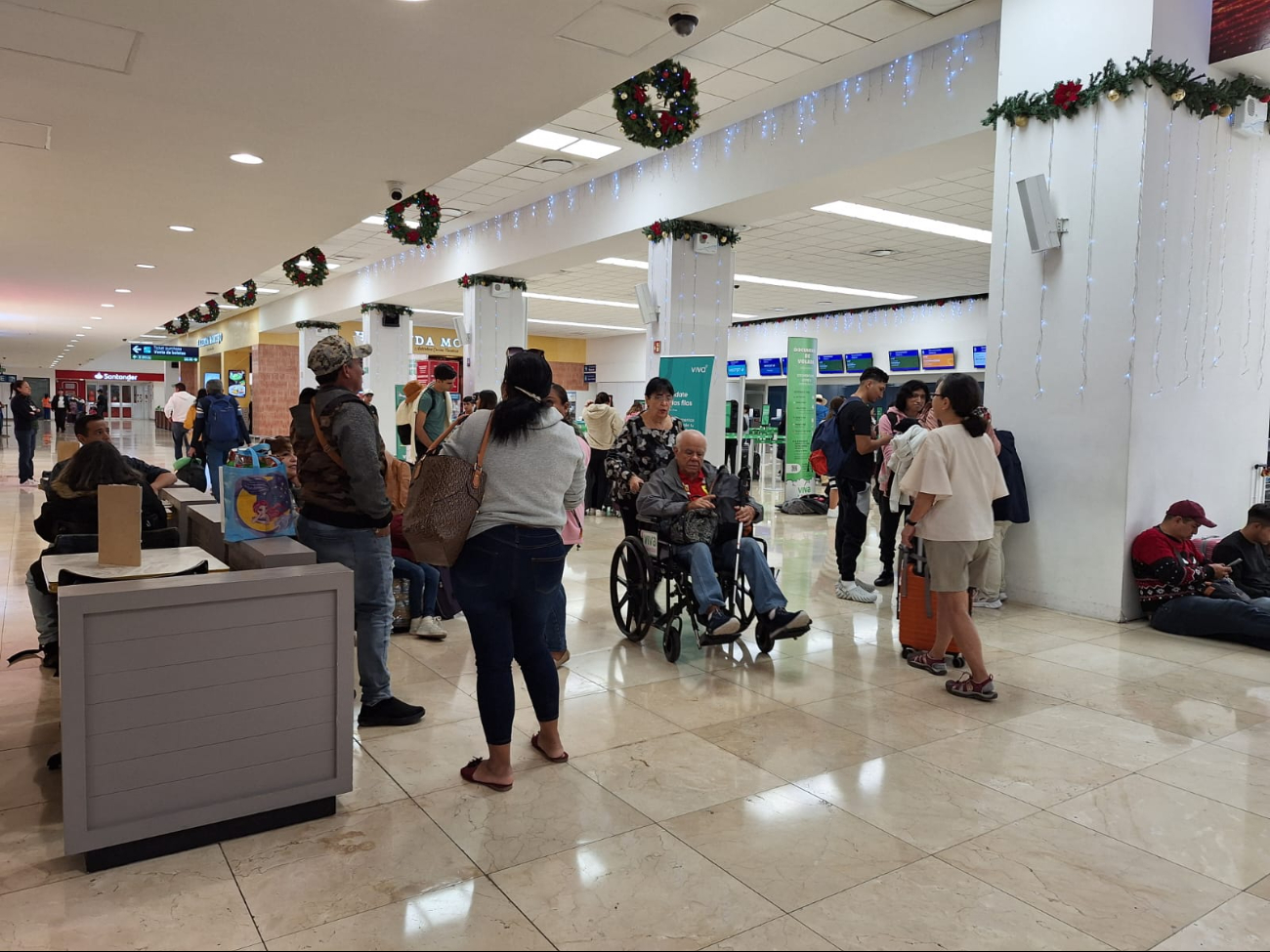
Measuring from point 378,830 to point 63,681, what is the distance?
95 centimetres

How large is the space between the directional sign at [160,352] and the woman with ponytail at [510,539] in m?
28.2

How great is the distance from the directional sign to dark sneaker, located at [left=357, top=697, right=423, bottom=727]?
27463mm

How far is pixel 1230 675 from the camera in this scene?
4309 mm

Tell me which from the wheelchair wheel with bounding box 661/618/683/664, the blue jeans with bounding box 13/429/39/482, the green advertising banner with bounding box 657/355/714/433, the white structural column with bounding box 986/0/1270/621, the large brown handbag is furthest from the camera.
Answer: the blue jeans with bounding box 13/429/39/482

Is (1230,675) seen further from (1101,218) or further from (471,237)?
(471,237)

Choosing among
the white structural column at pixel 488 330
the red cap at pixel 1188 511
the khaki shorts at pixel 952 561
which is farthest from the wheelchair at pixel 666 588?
the white structural column at pixel 488 330

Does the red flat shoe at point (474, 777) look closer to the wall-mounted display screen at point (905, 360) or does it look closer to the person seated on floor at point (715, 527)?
the person seated on floor at point (715, 527)

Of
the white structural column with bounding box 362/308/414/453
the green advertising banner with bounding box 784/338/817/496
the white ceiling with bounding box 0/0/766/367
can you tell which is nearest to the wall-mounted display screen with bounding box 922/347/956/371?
the green advertising banner with bounding box 784/338/817/496

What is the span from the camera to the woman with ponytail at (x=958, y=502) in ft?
12.5

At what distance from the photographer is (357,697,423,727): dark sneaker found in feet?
11.2

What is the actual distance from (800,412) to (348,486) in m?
9.32

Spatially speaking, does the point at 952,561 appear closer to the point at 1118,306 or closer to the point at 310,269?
the point at 1118,306

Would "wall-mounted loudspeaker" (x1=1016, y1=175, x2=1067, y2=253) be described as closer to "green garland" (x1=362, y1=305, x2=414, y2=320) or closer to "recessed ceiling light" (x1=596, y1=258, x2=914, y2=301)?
"recessed ceiling light" (x1=596, y1=258, x2=914, y2=301)

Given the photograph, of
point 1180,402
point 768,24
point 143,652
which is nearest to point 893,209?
point 768,24
